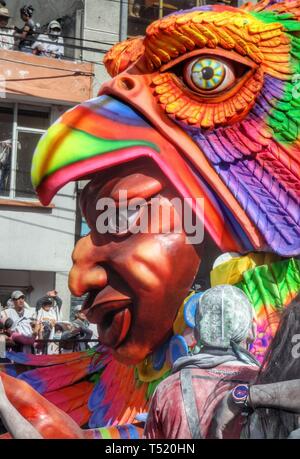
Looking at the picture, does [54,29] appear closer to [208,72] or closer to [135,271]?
[208,72]

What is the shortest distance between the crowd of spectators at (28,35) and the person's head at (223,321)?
7185mm

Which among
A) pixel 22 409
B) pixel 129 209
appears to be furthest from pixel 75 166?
pixel 22 409

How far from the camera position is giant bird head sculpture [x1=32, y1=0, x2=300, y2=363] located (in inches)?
151

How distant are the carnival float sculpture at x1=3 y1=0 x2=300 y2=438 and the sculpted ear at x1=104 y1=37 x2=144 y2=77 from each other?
0.77ft

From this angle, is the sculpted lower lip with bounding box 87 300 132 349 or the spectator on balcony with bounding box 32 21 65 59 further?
the spectator on balcony with bounding box 32 21 65 59

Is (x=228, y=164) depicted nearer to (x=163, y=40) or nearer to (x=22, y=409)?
(x=163, y=40)

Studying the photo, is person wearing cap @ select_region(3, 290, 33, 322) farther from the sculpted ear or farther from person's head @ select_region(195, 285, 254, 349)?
person's head @ select_region(195, 285, 254, 349)

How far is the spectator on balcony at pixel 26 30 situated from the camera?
947 cm

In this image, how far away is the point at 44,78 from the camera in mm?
9789

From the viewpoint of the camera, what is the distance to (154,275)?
3.81 m

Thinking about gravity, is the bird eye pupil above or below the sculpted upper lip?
above

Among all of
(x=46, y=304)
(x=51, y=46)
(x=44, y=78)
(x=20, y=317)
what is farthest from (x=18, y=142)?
(x=20, y=317)

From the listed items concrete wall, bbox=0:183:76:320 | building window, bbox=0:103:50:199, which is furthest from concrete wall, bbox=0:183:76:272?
building window, bbox=0:103:50:199

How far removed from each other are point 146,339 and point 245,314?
1.36 m
